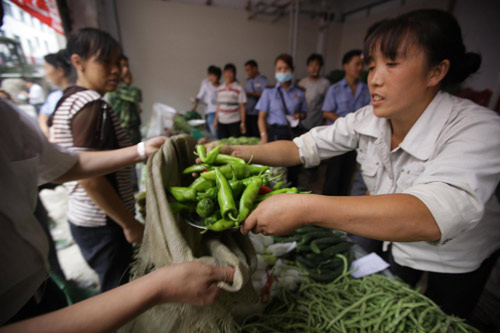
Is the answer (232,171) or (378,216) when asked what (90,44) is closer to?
(232,171)

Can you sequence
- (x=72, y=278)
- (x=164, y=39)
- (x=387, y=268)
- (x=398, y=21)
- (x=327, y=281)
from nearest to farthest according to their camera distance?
(x=398, y=21), (x=327, y=281), (x=387, y=268), (x=72, y=278), (x=164, y=39)

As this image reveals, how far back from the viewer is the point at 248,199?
1017 millimetres

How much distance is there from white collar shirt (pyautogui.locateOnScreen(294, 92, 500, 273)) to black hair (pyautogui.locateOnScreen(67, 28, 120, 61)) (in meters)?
1.58

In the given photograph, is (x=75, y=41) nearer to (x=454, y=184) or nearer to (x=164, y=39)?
(x=454, y=184)

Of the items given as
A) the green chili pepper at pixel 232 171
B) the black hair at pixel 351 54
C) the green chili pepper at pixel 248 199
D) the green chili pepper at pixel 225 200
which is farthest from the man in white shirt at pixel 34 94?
the black hair at pixel 351 54

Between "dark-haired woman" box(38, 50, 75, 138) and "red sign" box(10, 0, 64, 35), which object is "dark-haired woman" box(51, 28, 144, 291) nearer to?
"dark-haired woman" box(38, 50, 75, 138)

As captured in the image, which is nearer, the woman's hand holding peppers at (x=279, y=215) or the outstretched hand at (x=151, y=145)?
the woman's hand holding peppers at (x=279, y=215)

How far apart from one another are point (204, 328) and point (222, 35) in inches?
380

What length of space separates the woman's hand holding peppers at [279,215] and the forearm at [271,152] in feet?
1.83

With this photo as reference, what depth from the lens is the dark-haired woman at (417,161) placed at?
883 mm

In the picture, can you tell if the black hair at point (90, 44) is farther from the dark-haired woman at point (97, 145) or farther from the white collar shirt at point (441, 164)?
the white collar shirt at point (441, 164)

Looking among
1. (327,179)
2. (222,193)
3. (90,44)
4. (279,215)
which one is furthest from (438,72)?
(90,44)

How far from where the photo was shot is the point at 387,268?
67.0 inches

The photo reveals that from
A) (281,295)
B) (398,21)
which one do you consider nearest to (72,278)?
(281,295)
